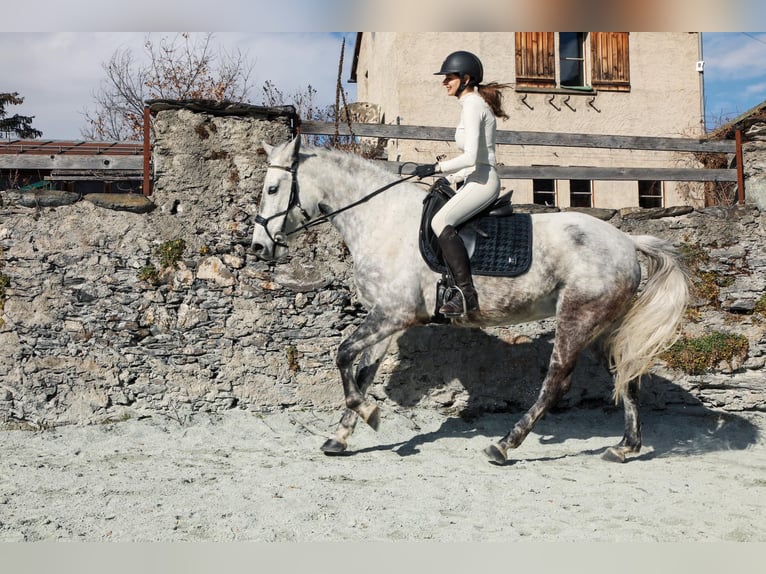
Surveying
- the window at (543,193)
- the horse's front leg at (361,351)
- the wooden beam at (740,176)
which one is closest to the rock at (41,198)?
the horse's front leg at (361,351)

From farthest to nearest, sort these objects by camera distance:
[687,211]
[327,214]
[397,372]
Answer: [687,211] < [397,372] < [327,214]

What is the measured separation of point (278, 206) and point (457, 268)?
140cm

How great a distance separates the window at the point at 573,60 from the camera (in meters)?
13.2

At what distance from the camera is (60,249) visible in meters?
6.23

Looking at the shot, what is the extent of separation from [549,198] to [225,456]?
31.9ft

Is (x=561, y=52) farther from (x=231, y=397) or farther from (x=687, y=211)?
(x=231, y=397)

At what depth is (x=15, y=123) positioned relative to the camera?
59.9ft

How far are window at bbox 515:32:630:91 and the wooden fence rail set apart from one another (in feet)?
20.0

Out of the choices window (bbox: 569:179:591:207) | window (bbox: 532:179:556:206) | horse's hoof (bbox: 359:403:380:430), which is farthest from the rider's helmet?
window (bbox: 569:179:591:207)

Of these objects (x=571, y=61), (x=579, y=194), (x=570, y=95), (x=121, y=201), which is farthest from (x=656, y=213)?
(x=571, y=61)

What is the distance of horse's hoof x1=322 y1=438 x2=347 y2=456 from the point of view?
5156 mm

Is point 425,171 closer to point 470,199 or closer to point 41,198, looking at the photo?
point 470,199

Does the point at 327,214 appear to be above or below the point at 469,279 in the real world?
above
